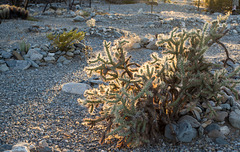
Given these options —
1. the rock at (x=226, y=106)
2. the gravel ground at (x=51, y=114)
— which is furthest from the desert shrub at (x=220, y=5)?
the rock at (x=226, y=106)

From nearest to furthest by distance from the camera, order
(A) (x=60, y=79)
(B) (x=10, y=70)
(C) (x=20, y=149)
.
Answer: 1. (C) (x=20, y=149)
2. (A) (x=60, y=79)
3. (B) (x=10, y=70)

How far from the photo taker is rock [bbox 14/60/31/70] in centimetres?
570

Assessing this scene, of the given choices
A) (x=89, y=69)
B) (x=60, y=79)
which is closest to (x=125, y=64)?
(x=89, y=69)

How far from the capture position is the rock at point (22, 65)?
5695 mm

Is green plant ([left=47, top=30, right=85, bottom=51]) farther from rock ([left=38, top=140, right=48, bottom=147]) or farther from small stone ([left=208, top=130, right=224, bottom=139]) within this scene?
small stone ([left=208, top=130, right=224, bottom=139])

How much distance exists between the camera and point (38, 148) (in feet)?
8.54

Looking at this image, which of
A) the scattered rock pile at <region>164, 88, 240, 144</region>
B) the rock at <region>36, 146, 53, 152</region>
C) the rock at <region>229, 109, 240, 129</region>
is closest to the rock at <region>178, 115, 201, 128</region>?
the scattered rock pile at <region>164, 88, 240, 144</region>

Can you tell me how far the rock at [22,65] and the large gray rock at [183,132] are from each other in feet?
13.3

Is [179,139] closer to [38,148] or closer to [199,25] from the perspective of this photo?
[38,148]

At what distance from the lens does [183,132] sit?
2730mm

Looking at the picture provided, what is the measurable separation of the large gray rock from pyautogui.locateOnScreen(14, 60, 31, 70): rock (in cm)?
406

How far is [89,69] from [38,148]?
990mm

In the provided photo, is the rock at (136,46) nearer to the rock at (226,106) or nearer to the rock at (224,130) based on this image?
the rock at (226,106)

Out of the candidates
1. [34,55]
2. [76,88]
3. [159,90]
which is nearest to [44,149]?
[159,90]
